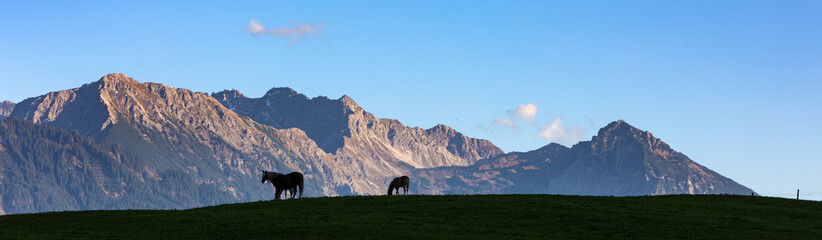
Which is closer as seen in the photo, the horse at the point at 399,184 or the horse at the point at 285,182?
the horse at the point at 285,182

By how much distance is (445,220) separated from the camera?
2470 inches

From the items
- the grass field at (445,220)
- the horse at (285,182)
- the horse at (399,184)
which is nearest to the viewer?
the grass field at (445,220)

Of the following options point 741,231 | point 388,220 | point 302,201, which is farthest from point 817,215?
point 302,201

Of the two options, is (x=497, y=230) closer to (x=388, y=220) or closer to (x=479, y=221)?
(x=479, y=221)

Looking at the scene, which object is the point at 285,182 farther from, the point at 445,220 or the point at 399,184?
the point at 445,220

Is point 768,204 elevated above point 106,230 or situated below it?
above

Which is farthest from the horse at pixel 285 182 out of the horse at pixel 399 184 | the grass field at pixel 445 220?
the horse at pixel 399 184

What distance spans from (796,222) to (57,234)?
1863 inches

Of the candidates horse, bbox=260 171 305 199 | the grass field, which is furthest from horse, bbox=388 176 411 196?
the grass field

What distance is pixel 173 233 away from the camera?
5700 centimetres

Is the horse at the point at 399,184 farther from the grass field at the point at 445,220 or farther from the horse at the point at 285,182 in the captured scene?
the grass field at the point at 445,220

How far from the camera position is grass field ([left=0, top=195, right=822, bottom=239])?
186 feet

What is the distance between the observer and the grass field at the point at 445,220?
5663 centimetres

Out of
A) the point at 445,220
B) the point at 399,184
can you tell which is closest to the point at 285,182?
the point at 399,184
